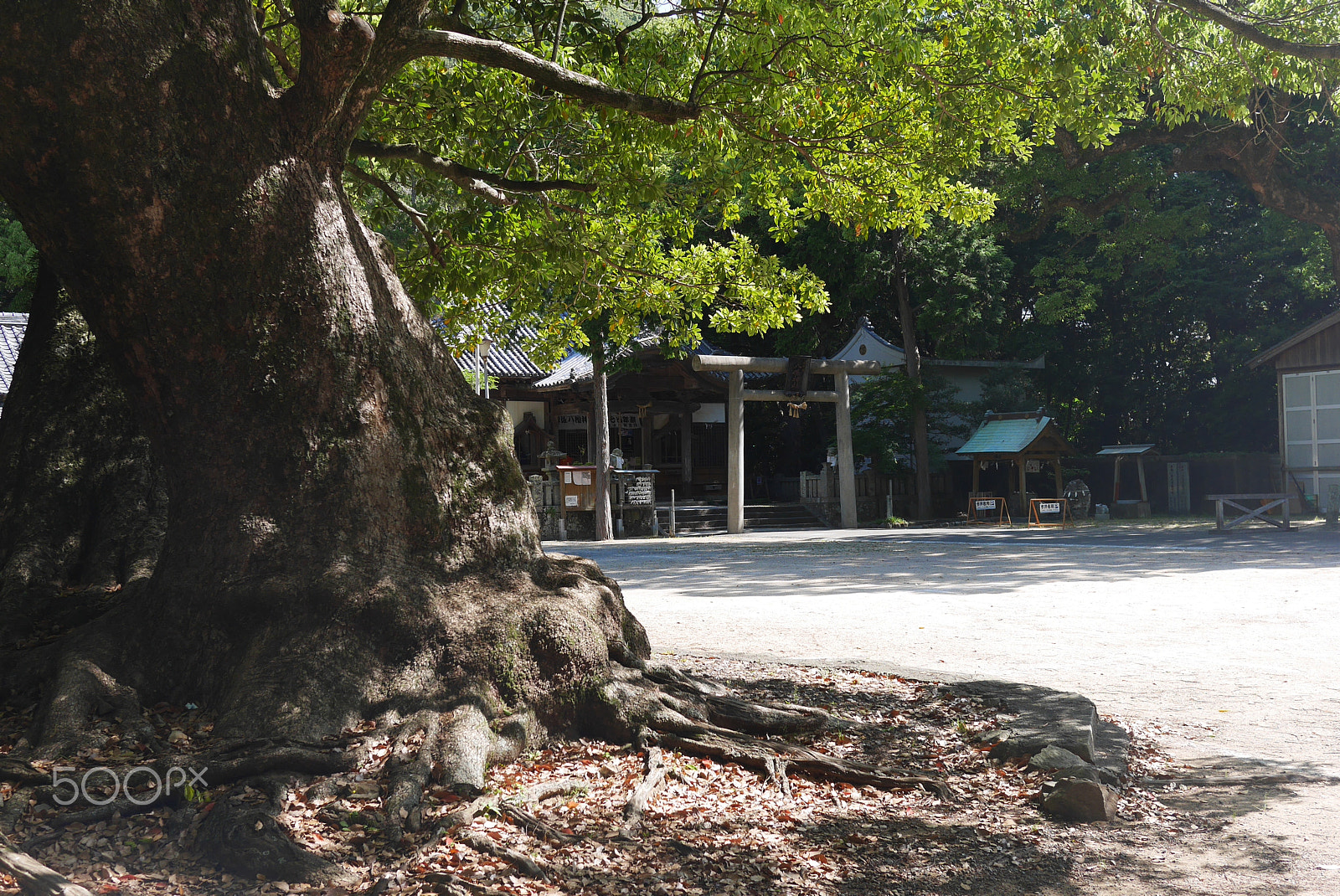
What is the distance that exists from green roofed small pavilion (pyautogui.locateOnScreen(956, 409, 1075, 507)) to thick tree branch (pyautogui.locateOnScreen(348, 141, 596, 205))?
18.2 meters

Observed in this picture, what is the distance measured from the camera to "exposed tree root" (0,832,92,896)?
263 centimetres

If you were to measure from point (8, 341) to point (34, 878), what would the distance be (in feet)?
85.3

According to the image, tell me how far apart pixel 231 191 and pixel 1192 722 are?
554cm

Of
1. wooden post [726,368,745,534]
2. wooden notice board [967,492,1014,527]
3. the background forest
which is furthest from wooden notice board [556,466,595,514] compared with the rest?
wooden notice board [967,492,1014,527]

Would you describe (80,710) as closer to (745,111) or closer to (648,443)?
(745,111)

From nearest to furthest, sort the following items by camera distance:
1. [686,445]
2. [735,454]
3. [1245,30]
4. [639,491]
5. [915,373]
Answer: [1245,30] → [735,454] → [639,491] → [915,373] → [686,445]

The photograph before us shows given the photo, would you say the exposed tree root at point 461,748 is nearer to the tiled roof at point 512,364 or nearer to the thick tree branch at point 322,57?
the thick tree branch at point 322,57

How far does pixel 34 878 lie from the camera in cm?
265

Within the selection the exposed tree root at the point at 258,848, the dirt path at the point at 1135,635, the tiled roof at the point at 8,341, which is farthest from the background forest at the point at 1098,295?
the exposed tree root at the point at 258,848

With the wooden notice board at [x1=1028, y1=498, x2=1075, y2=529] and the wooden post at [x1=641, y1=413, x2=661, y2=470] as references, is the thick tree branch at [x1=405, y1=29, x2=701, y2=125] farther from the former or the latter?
the wooden post at [x1=641, y1=413, x2=661, y2=470]

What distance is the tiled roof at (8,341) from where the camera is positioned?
23.2m

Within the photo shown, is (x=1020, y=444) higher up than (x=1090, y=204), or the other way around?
(x=1090, y=204)

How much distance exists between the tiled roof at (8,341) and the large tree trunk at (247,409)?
22.6m

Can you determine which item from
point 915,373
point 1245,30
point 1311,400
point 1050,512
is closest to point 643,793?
point 1245,30
